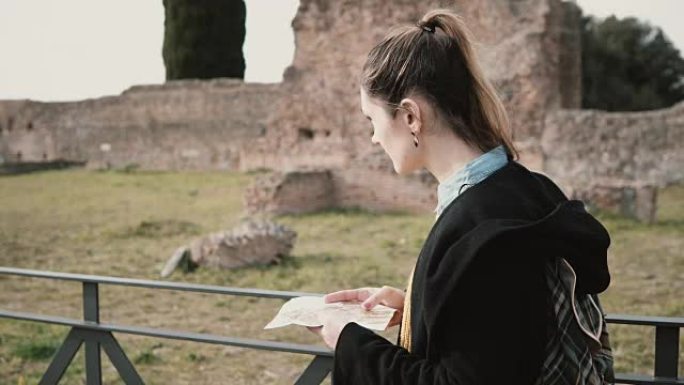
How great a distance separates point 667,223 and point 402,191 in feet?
14.8

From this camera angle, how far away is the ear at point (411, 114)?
1.40 metres

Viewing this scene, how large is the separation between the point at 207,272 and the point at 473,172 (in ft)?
21.4

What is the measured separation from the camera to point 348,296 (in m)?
1.78

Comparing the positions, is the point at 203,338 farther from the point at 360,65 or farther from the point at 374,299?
the point at 360,65

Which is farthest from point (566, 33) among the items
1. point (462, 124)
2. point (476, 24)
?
point (462, 124)

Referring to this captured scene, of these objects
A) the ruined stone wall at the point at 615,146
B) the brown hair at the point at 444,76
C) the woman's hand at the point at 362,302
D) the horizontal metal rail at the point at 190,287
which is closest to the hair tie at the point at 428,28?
the brown hair at the point at 444,76

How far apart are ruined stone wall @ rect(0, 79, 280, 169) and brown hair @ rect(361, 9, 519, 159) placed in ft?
74.6

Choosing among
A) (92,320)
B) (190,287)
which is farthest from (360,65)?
(190,287)

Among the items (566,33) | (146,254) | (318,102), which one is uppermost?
(566,33)

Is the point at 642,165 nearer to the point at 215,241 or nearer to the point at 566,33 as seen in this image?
the point at 566,33

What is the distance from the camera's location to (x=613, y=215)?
11328 millimetres

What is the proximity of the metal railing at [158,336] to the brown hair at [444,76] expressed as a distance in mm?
826

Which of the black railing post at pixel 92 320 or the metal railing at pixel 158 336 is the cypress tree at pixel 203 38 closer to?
the metal railing at pixel 158 336

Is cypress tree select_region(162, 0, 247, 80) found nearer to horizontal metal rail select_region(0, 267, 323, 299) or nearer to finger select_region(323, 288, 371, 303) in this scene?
horizontal metal rail select_region(0, 267, 323, 299)
